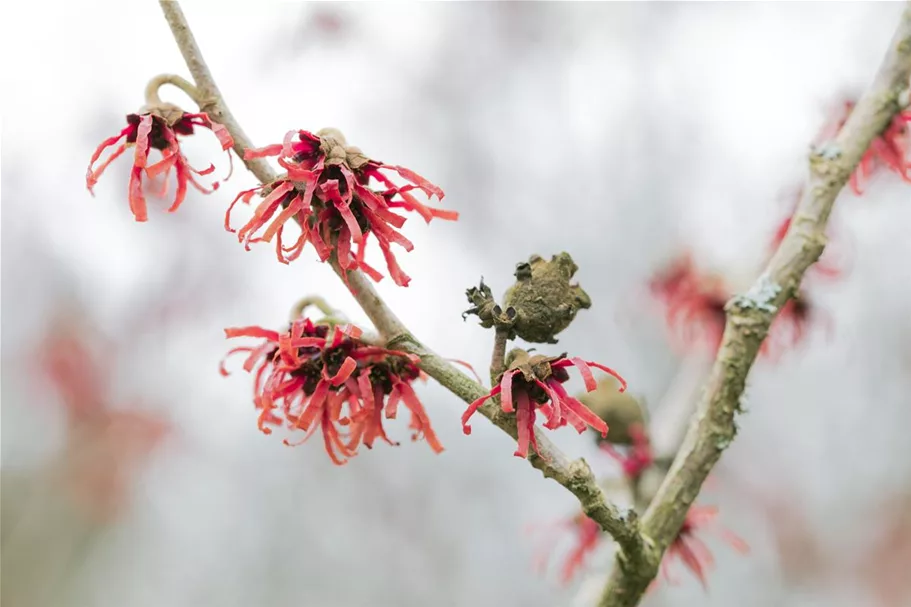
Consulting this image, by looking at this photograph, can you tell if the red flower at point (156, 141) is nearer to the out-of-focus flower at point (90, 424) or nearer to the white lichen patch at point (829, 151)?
the white lichen patch at point (829, 151)

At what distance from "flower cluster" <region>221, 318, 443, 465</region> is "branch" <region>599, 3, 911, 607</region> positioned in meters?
0.52

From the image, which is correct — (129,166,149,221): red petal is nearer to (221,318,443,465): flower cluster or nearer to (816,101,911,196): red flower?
(221,318,443,465): flower cluster

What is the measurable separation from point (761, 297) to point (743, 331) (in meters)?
0.08

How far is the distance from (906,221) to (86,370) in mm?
6619

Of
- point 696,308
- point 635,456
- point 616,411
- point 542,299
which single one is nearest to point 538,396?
point 542,299

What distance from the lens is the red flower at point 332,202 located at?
131 centimetres

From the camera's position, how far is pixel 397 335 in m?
1.42

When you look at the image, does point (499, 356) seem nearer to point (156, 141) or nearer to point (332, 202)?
point (332, 202)

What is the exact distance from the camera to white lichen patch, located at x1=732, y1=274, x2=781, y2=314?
173 centimetres

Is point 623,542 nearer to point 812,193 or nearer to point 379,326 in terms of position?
point 379,326

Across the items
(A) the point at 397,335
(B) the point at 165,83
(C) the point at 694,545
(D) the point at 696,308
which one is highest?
(D) the point at 696,308

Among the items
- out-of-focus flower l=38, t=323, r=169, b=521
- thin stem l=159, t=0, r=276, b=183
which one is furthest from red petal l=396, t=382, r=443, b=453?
out-of-focus flower l=38, t=323, r=169, b=521

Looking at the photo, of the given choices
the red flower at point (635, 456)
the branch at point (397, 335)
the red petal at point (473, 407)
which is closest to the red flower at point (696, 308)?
the red flower at point (635, 456)

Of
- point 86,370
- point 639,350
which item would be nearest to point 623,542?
point 86,370
